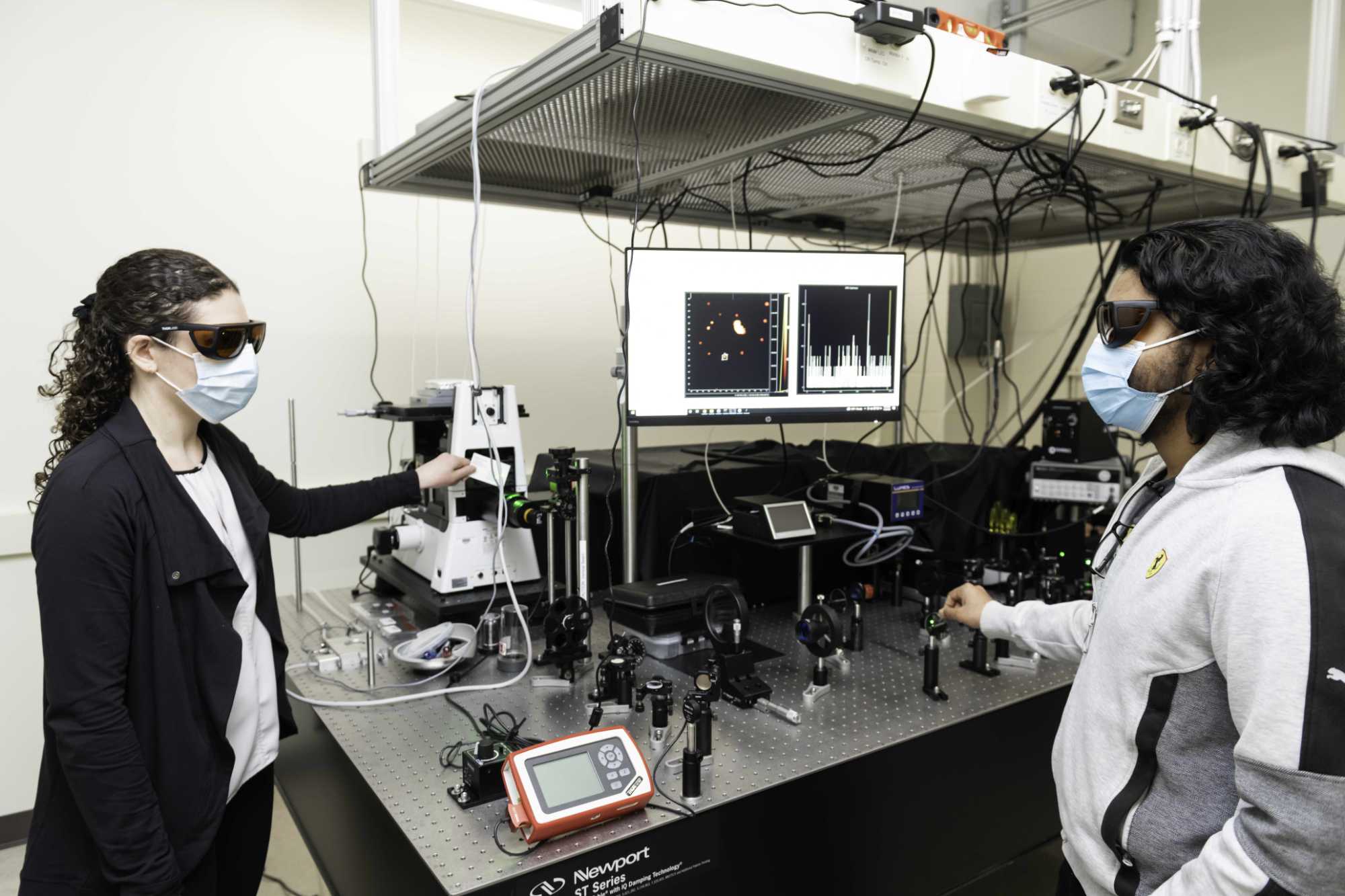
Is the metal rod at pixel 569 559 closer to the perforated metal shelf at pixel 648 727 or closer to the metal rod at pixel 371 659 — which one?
the perforated metal shelf at pixel 648 727

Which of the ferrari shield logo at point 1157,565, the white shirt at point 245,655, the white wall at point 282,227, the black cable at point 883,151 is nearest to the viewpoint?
the ferrari shield logo at point 1157,565

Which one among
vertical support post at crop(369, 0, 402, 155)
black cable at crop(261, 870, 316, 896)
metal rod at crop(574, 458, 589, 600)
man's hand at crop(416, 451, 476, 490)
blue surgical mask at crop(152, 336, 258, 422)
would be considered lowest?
black cable at crop(261, 870, 316, 896)

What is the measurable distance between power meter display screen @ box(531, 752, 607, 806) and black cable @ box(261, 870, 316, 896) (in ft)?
4.97

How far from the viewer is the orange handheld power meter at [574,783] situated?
1.02 metres

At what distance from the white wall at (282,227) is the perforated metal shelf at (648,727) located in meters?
1.23

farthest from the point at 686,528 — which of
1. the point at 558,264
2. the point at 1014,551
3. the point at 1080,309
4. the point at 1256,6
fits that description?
the point at 1256,6

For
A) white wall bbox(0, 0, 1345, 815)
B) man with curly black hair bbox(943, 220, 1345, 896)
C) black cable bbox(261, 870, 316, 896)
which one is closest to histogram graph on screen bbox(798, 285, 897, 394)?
man with curly black hair bbox(943, 220, 1345, 896)

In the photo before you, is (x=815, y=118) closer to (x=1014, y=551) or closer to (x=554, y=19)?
(x=1014, y=551)

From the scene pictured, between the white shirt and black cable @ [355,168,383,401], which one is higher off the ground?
black cable @ [355,168,383,401]

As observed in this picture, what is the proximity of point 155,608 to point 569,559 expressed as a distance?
2.59ft

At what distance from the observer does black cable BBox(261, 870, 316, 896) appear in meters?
2.11

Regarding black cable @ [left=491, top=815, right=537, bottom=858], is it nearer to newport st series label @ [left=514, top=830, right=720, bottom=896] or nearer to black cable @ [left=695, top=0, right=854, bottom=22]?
newport st series label @ [left=514, top=830, right=720, bottom=896]

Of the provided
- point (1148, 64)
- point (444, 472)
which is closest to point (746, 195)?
point (1148, 64)

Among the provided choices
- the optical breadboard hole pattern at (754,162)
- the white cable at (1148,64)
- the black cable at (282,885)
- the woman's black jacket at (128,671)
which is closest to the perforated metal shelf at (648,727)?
the woman's black jacket at (128,671)
